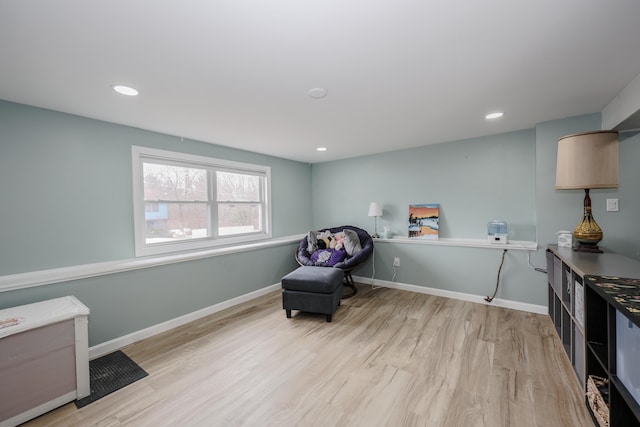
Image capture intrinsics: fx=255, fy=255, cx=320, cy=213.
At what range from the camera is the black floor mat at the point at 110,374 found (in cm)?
187

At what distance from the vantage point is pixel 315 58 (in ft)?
5.11

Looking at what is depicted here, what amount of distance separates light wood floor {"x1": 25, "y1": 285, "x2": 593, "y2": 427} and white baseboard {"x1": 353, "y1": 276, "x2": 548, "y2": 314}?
128 mm

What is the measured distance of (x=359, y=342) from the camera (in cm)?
251

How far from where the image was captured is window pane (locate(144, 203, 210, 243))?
2.96 m

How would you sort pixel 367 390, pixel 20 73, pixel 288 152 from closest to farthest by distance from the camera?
pixel 20 73, pixel 367 390, pixel 288 152

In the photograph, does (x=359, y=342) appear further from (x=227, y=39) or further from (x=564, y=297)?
(x=227, y=39)

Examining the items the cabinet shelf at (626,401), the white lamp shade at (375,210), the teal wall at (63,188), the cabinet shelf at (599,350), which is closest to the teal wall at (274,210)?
the teal wall at (63,188)

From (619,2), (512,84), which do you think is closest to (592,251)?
(512,84)

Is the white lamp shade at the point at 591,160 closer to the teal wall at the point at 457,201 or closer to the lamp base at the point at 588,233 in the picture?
the lamp base at the point at 588,233

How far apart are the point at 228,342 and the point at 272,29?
2635 millimetres

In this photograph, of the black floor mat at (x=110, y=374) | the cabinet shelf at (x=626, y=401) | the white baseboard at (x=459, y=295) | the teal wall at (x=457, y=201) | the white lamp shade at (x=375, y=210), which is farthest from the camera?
the white lamp shade at (x=375, y=210)

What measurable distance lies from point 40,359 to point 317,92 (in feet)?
8.74

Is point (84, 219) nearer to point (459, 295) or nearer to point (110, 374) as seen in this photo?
point (110, 374)

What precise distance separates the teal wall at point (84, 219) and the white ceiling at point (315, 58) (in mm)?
257
